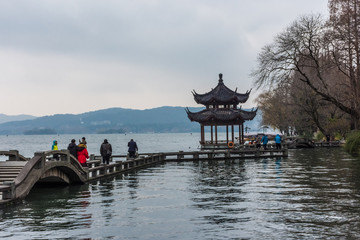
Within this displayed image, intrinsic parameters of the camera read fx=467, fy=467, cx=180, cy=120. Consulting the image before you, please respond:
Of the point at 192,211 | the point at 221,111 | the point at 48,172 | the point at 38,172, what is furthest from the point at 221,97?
the point at 192,211

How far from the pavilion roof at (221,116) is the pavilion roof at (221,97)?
1126 millimetres

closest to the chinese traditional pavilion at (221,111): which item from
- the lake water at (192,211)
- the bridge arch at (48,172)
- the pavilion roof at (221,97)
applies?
the pavilion roof at (221,97)

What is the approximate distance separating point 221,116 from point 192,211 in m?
51.1

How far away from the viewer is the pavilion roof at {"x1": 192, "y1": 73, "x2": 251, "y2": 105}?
65.4 m

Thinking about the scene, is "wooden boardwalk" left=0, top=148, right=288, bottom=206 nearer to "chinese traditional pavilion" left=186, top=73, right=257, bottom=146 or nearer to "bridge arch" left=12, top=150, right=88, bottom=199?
"bridge arch" left=12, top=150, right=88, bottom=199

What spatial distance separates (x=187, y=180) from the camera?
2250 cm

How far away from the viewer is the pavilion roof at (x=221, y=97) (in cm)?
6544

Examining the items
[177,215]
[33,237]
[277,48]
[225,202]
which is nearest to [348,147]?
[277,48]

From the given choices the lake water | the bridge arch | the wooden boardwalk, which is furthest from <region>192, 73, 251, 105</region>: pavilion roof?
the bridge arch

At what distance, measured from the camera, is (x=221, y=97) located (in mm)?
65812

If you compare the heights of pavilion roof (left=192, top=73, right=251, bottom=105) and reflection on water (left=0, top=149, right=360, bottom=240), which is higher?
pavilion roof (left=192, top=73, right=251, bottom=105)

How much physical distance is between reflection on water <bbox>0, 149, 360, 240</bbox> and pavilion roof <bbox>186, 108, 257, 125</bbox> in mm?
42240

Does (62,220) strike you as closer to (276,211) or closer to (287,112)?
(276,211)

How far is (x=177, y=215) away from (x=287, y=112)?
63612 millimetres
